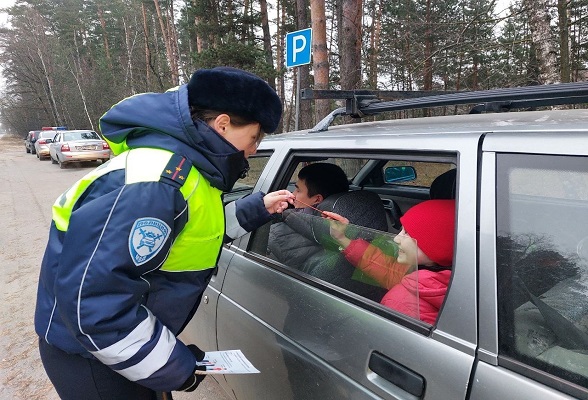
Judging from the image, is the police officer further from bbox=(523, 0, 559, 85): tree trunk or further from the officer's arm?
bbox=(523, 0, 559, 85): tree trunk

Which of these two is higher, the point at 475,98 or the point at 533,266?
the point at 475,98

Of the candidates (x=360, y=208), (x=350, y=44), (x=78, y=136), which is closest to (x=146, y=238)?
(x=360, y=208)

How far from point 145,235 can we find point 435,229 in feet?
3.34

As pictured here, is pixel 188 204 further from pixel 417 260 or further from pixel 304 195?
pixel 304 195

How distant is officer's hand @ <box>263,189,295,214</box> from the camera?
1867 millimetres

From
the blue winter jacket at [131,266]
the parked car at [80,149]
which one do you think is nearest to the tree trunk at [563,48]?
the blue winter jacket at [131,266]

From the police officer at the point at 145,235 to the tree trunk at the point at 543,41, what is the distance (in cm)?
618

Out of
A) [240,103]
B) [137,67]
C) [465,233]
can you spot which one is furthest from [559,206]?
[137,67]

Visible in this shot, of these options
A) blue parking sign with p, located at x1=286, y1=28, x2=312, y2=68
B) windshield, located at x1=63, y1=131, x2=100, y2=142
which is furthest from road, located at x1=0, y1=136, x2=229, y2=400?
windshield, located at x1=63, y1=131, x2=100, y2=142

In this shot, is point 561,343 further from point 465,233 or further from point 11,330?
point 11,330

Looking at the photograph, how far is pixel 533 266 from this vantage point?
100 cm

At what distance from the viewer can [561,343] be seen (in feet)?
3.17

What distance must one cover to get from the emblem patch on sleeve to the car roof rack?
45.0 inches

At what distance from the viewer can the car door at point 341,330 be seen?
1.06m
